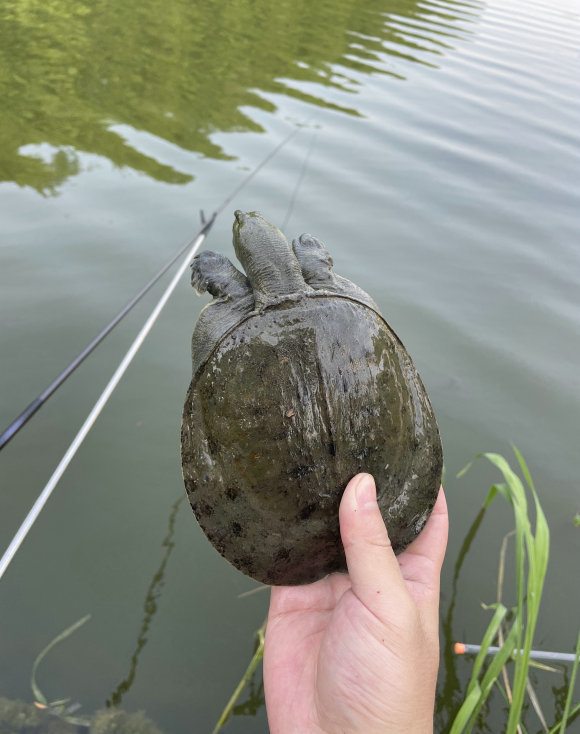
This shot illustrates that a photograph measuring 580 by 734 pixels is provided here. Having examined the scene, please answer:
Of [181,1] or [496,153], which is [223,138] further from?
[181,1]

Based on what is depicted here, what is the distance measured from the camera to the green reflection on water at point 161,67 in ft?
20.5

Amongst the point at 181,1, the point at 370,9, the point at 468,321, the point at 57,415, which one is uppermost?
the point at 370,9

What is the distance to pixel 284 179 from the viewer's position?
19.6 feet

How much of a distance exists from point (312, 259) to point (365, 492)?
1049 millimetres

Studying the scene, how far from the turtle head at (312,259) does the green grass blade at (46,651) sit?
197 cm

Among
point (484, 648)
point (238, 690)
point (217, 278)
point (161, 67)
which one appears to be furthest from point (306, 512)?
point (161, 67)

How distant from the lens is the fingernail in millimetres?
1643

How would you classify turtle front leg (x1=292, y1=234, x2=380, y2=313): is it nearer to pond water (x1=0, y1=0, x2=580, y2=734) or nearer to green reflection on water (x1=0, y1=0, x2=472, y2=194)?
pond water (x1=0, y1=0, x2=580, y2=734)

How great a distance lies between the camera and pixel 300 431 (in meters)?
1.72

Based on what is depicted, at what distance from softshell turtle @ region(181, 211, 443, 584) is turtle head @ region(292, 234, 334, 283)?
221 millimetres

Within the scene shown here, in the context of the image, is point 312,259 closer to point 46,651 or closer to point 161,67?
point 46,651

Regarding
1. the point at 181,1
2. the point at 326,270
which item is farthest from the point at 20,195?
the point at 181,1

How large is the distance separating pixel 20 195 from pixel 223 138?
2.69m

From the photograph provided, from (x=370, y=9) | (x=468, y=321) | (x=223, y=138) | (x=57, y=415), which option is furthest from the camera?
(x=370, y=9)
